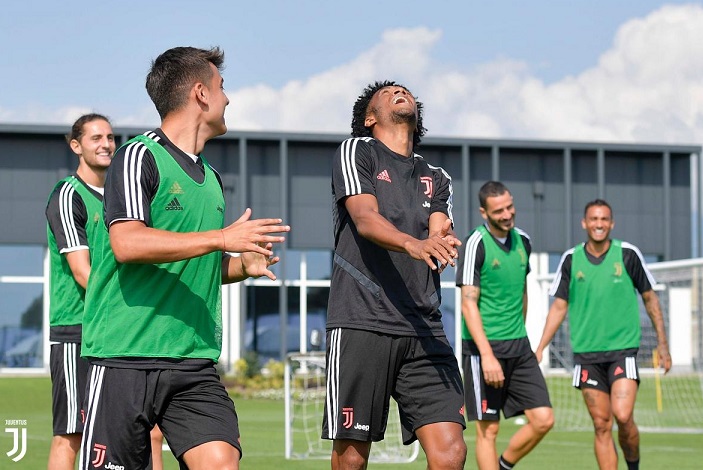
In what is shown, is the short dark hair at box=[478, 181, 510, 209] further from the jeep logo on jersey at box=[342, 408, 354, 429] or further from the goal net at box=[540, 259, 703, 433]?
the goal net at box=[540, 259, 703, 433]

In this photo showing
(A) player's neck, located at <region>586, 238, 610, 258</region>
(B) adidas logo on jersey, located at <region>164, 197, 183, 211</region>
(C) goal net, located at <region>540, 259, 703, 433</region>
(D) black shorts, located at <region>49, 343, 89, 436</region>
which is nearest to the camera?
(B) adidas logo on jersey, located at <region>164, 197, 183, 211</region>

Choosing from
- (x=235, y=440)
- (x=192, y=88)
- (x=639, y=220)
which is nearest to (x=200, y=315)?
(x=235, y=440)

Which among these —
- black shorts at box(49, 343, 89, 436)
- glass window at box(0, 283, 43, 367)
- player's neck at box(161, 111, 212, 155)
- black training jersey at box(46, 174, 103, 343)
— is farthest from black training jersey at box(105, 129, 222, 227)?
glass window at box(0, 283, 43, 367)

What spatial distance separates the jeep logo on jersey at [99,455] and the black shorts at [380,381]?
1.68 m

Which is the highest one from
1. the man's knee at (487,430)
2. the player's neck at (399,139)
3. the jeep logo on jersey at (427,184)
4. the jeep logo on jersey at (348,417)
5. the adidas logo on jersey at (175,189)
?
the player's neck at (399,139)

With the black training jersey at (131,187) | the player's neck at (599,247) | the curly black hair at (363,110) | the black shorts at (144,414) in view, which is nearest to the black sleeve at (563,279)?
the player's neck at (599,247)

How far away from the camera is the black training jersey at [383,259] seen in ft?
20.8

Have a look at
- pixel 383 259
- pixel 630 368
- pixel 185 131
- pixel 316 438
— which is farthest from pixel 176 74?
pixel 316 438

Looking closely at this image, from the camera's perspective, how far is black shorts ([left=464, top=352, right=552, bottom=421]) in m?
9.83

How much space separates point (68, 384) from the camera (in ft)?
24.5

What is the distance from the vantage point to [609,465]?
10094 millimetres

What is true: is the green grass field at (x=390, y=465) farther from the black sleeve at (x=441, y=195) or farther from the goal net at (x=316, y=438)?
the black sleeve at (x=441, y=195)

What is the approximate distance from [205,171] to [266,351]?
33.3m

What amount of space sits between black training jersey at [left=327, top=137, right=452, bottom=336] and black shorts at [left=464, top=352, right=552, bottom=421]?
3.46 m
